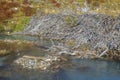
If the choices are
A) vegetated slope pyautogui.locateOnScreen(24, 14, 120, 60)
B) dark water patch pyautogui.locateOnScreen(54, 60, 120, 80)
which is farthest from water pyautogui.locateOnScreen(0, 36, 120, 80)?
vegetated slope pyautogui.locateOnScreen(24, 14, 120, 60)

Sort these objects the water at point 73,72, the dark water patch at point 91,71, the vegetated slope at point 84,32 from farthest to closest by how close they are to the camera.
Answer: the vegetated slope at point 84,32, the dark water patch at point 91,71, the water at point 73,72

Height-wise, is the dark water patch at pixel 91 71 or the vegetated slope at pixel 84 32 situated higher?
the vegetated slope at pixel 84 32

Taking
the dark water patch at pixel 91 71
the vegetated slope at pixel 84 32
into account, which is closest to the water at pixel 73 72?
the dark water patch at pixel 91 71

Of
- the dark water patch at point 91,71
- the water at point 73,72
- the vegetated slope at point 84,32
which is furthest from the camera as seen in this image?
the vegetated slope at point 84,32

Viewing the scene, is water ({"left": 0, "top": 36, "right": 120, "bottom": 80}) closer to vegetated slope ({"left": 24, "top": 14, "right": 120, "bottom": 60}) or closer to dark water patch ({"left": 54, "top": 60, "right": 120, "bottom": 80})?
dark water patch ({"left": 54, "top": 60, "right": 120, "bottom": 80})

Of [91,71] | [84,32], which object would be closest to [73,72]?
[91,71]

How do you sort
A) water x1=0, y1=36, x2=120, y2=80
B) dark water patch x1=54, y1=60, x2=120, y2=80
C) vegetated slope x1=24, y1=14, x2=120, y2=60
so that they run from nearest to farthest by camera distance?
water x1=0, y1=36, x2=120, y2=80, dark water patch x1=54, y1=60, x2=120, y2=80, vegetated slope x1=24, y1=14, x2=120, y2=60

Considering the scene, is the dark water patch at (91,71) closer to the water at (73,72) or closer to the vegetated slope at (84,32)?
the water at (73,72)

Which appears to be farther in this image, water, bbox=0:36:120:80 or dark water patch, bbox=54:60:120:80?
dark water patch, bbox=54:60:120:80

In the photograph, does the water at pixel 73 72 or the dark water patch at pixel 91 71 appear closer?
the water at pixel 73 72

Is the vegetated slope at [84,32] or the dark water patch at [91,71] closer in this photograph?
the dark water patch at [91,71]
